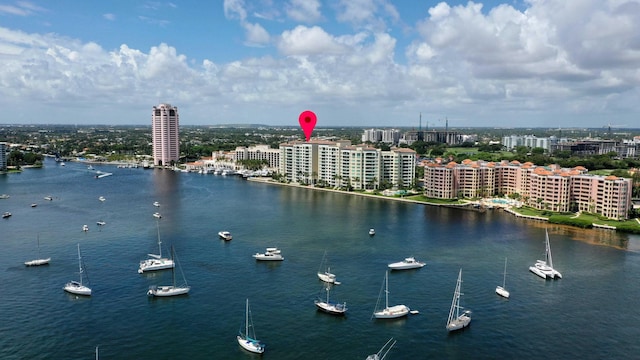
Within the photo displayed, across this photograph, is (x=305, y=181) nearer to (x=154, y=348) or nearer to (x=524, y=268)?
(x=524, y=268)

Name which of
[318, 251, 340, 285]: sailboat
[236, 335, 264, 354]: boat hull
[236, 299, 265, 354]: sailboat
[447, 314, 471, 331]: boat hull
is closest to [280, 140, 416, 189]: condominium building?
[318, 251, 340, 285]: sailboat

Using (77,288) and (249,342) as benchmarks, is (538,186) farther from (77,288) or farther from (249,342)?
(77,288)

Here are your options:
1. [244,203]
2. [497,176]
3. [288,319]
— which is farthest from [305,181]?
[288,319]

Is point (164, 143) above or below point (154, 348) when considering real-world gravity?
above

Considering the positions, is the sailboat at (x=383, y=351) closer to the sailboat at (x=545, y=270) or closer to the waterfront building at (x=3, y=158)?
the sailboat at (x=545, y=270)

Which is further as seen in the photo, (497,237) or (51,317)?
(497,237)

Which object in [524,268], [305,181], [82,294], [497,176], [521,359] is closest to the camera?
[521,359]

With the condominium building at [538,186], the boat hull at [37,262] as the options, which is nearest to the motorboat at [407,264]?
the boat hull at [37,262]

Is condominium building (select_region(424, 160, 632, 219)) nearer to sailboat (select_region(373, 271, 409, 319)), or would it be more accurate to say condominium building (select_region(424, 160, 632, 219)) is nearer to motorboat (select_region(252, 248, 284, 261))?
motorboat (select_region(252, 248, 284, 261))
